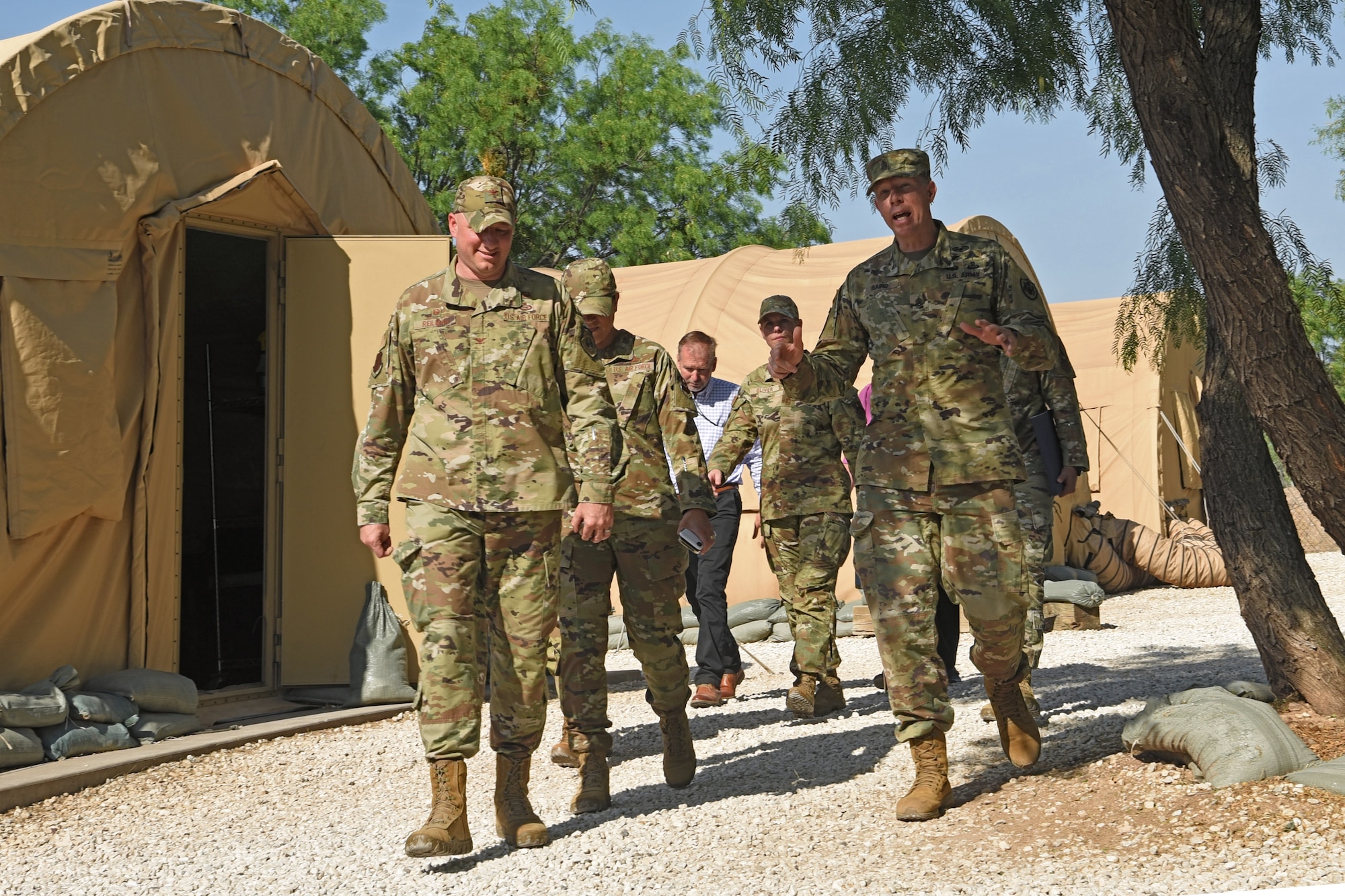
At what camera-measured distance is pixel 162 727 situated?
643cm

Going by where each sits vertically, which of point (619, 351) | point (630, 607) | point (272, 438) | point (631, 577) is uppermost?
point (619, 351)

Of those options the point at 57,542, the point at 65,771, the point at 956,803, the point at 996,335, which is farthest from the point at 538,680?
the point at 57,542

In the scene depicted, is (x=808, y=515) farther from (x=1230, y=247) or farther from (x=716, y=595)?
(x=1230, y=247)

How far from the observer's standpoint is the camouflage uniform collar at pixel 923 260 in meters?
4.71

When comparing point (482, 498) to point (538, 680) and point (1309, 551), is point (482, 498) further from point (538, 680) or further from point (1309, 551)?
point (1309, 551)

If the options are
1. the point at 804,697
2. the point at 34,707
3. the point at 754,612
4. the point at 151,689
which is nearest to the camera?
the point at 34,707

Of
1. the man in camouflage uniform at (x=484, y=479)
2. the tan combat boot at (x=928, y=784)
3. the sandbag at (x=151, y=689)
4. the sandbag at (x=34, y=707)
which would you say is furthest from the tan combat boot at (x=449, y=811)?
the sandbag at (x=151, y=689)

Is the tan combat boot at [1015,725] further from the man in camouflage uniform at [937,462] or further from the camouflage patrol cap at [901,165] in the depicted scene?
the camouflage patrol cap at [901,165]

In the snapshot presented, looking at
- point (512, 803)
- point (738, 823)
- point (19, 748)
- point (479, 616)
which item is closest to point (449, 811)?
point (512, 803)

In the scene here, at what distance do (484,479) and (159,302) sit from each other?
3582 millimetres

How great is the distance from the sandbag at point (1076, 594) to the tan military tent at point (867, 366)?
1721 mm

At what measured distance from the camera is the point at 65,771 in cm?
557

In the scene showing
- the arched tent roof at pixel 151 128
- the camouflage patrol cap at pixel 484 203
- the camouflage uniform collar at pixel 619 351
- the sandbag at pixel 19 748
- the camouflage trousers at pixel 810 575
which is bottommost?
the sandbag at pixel 19 748

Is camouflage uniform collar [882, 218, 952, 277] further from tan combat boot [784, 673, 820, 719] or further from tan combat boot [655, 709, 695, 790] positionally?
tan combat boot [784, 673, 820, 719]
